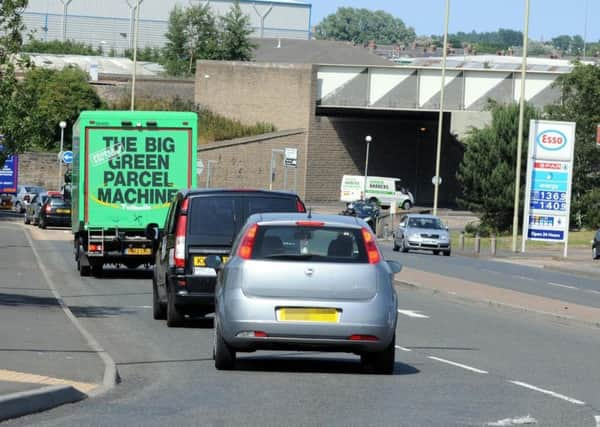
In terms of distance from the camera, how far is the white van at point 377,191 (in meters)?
86.1

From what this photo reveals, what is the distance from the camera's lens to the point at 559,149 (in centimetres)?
5112

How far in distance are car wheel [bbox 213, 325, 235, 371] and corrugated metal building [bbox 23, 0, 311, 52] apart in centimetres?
12589

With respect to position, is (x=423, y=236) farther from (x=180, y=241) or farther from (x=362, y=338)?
(x=362, y=338)

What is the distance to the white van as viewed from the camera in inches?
3388

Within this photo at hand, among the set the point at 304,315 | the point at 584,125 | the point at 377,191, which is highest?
the point at 584,125

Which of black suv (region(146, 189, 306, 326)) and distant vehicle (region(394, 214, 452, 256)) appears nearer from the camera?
black suv (region(146, 189, 306, 326))

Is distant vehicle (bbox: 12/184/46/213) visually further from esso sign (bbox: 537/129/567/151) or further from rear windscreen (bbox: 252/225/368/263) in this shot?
rear windscreen (bbox: 252/225/368/263)

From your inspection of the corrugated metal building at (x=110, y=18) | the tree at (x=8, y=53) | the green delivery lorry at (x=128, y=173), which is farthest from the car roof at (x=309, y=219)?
the corrugated metal building at (x=110, y=18)

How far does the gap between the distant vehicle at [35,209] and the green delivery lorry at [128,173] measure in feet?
98.6

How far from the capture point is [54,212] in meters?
57.2

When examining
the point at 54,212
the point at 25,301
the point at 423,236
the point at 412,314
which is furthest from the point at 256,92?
the point at 25,301

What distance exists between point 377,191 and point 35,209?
1251 inches

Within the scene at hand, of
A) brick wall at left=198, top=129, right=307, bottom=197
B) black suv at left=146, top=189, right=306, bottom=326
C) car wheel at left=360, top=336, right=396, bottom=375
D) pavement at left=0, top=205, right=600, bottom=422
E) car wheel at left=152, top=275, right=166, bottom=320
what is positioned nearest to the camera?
pavement at left=0, top=205, right=600, bottom=422

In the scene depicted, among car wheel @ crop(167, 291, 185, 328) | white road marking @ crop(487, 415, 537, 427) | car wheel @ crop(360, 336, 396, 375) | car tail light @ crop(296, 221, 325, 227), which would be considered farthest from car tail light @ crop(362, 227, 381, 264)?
car wheel @ crop(167, 291, 185, 328)
